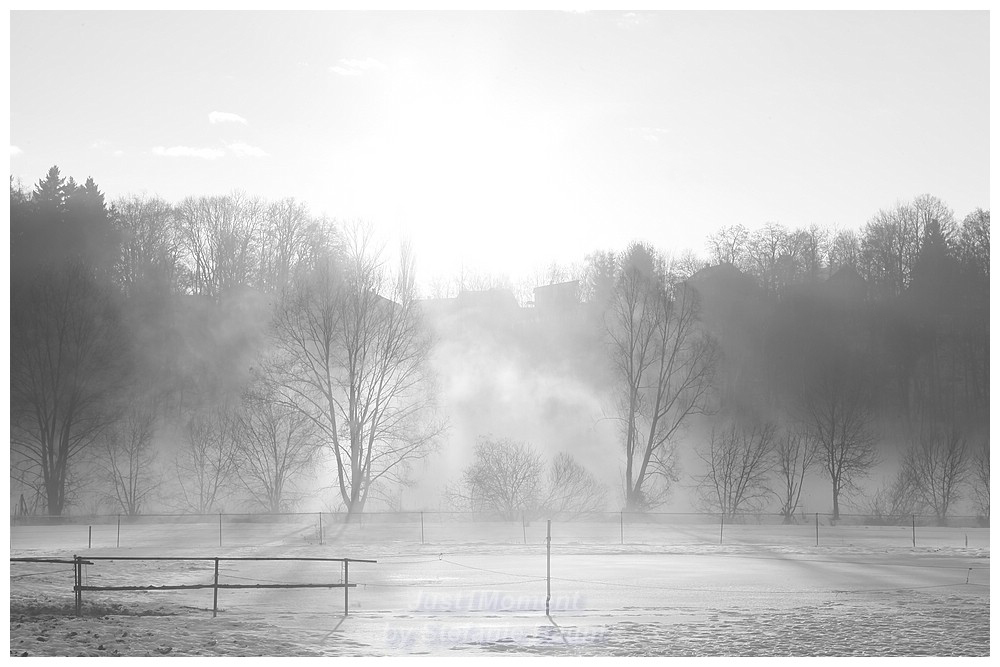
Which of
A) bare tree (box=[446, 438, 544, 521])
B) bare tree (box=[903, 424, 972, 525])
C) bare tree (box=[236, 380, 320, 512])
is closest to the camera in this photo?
bare tree (box=[446, 438, 544, 521])

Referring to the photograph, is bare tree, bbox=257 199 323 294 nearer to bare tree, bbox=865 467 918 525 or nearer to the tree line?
the tree line

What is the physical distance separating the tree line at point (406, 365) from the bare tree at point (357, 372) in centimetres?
20

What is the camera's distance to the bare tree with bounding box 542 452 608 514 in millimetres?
42438

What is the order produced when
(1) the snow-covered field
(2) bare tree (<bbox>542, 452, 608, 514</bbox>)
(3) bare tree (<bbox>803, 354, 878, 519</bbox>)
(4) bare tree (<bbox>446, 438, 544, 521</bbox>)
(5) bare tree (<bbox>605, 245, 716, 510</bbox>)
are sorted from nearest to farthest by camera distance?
(1) the snow-covered field
(4) bare tree (<bbox>446, 438, 544, 521</bbox>)
(2) bare tree (<bbox>542, 452, 608, 514</bbox>)
(3) bare tree (<bbox>803, 354, 878, 519</bbox>)
(5) bare tree (<bbox>605, 245, 716, 510</bbox>)

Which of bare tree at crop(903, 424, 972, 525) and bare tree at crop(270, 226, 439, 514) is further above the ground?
bare tree at crop(270, 226, 439, 514)

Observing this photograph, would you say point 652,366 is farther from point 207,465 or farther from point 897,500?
point 207,465

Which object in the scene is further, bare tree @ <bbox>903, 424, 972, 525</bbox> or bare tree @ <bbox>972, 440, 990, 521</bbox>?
bare tree @ <bbox>972, 440, 990, 521</bbox>

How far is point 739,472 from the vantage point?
4812 centimetres

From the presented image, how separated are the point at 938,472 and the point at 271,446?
3184 centimetres

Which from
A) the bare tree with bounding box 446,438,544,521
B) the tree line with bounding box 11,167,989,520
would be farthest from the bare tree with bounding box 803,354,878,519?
the bare tree with bounding box 446,438,544,521

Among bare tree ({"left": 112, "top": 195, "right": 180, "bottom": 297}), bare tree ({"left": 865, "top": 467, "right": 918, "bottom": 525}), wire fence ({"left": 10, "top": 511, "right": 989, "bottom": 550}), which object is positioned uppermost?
bare tree ({"left": 112, "top": 195, "right": 180, "bottom": 297})

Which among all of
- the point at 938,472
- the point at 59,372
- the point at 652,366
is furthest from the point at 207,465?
the point at 938,472

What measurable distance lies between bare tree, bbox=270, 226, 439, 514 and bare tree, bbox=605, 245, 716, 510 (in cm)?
1075
